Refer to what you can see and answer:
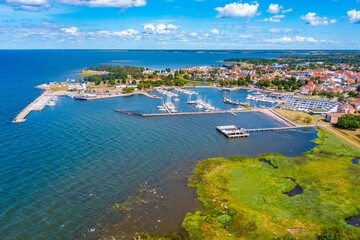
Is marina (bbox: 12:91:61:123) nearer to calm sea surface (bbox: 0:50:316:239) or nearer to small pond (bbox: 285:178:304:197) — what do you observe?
calm sea surface (bbox: 0:50:316:239)

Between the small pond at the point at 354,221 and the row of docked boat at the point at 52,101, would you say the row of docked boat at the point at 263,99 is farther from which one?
the row of docked boat at the point at 52,101

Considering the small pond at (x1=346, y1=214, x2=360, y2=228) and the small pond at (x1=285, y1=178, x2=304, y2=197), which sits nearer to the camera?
the small pond at (x1=346, y1=214, x2=360, y2=228)

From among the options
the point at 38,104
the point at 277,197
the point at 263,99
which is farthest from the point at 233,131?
the point at 38,104

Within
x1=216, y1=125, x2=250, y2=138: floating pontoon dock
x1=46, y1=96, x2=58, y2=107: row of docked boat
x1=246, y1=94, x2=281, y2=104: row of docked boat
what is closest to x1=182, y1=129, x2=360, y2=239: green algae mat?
x1=216, y1=125, x2=250, y2=138: floating pontoon dock

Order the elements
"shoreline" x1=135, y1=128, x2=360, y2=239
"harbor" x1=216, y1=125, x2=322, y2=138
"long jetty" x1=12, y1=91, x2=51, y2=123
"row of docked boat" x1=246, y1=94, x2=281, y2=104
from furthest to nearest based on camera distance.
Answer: "row of docked boat" x1=246, y1=94, x2=281, y2=104 → "long jetty" x1=12, y1=91, x2=51, y2=123 → "harbor" x1=216, y1=125, x2=322, y2=138 → "shoreline" x1=135, y1=128, x2=360, y2=239

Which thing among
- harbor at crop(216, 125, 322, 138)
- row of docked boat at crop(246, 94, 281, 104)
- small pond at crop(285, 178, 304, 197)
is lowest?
small pond at crop(285, 178, 304, 197)

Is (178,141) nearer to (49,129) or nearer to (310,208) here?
(310,208)
